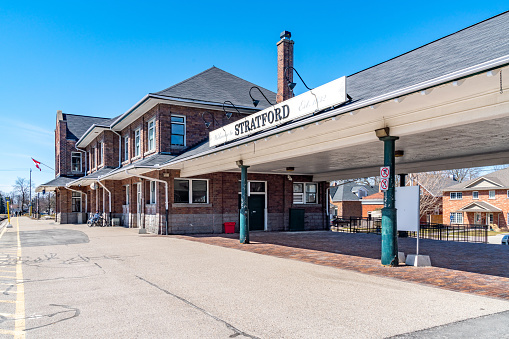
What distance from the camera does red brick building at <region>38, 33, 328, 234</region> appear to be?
20.2 meters

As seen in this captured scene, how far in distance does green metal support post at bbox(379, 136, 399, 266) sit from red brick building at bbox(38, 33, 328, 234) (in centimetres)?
1022

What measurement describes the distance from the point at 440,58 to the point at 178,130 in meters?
14.7

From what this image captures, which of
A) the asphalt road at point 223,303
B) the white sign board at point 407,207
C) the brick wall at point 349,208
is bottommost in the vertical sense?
the brick wall at point 349,208

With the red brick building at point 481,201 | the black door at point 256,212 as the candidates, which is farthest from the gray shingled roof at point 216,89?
the red brick building at point 481,201

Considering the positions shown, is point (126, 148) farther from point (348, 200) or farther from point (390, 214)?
point (348, 200)

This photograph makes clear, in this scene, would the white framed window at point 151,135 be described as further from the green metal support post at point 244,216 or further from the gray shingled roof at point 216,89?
the green metal support post at point 244,216

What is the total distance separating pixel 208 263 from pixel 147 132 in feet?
47.2

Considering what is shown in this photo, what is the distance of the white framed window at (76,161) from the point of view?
39.3 meters

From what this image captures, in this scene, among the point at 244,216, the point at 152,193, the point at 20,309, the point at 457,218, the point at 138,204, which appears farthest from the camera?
the point at 457,218

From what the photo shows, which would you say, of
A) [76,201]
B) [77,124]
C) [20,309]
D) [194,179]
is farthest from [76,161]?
[20,309]

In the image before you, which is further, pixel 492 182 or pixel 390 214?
pixel 492 182

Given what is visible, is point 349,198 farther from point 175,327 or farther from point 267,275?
point 175,327

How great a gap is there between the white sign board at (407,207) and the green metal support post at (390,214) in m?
0.31

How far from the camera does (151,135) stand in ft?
75.6
